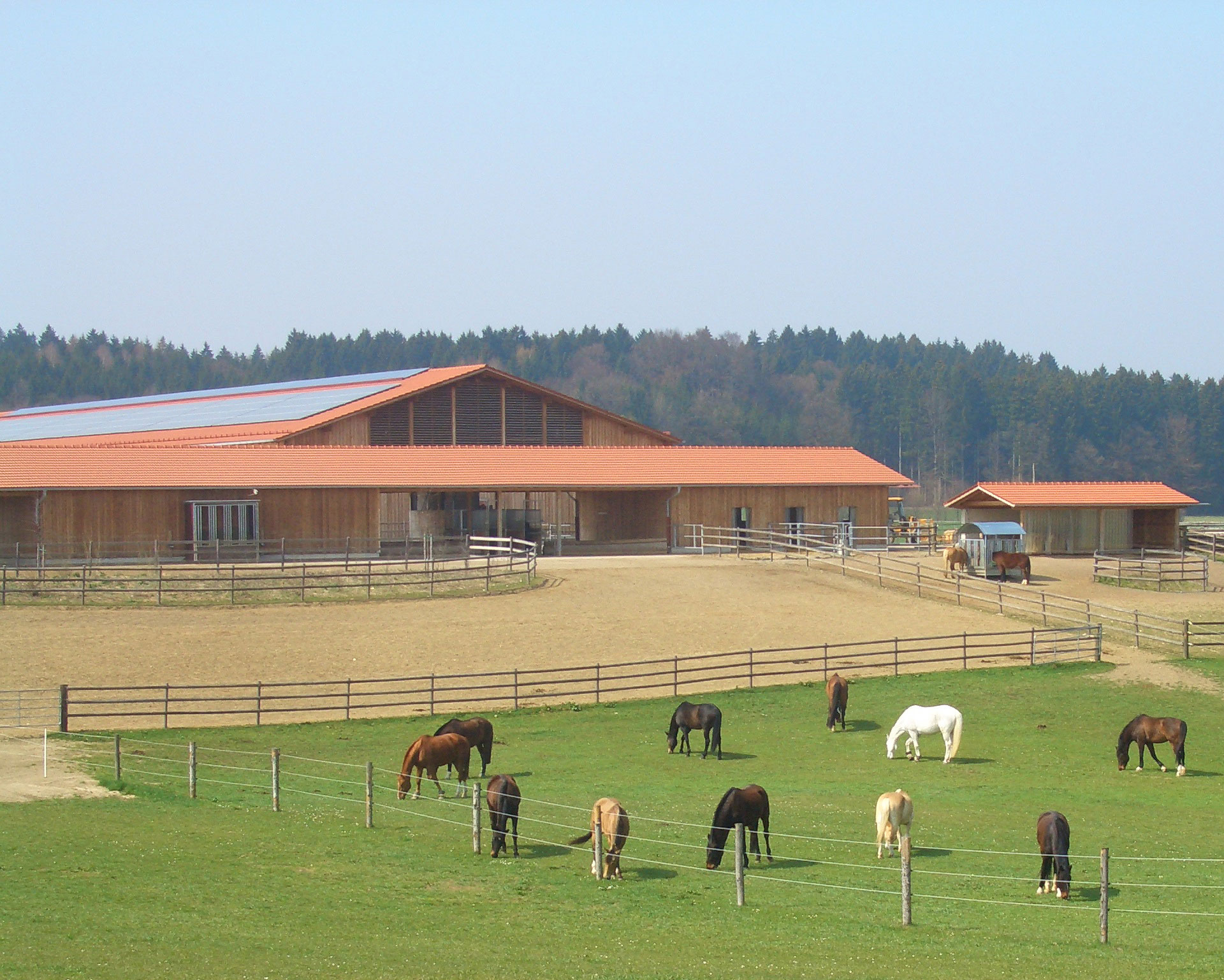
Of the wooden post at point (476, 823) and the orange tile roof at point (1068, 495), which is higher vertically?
the orange tile roof at point (1068, 495)

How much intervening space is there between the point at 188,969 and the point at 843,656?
65.0ft

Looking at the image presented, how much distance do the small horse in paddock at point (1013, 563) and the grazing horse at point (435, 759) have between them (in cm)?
2673

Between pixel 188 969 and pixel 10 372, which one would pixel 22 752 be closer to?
pixel 188 969

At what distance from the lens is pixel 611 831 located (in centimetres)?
1446

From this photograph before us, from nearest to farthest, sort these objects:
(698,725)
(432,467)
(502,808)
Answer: (502,808), (698,725), (432,467)

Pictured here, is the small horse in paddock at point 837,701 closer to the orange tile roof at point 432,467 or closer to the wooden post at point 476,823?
the wooden post at point 476,823

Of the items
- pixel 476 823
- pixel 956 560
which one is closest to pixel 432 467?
pixel 956 560

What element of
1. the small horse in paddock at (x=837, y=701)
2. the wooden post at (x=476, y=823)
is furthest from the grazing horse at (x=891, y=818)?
the small horse in paddock at (x=837, y=701)

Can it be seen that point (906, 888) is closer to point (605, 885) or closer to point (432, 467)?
point (605, 885)

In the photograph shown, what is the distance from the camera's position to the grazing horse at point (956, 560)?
43.1 metres

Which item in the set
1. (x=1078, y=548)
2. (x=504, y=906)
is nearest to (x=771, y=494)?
(x=1078, y=548)

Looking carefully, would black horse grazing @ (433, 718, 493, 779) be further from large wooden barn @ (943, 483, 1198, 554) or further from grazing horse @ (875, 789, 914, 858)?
large wooden barn @ (943, 483, 1198, 554)

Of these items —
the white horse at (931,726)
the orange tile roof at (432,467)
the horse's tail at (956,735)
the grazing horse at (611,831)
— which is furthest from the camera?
the orange tile roof at (432,467)

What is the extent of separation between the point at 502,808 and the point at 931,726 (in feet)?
29.2
